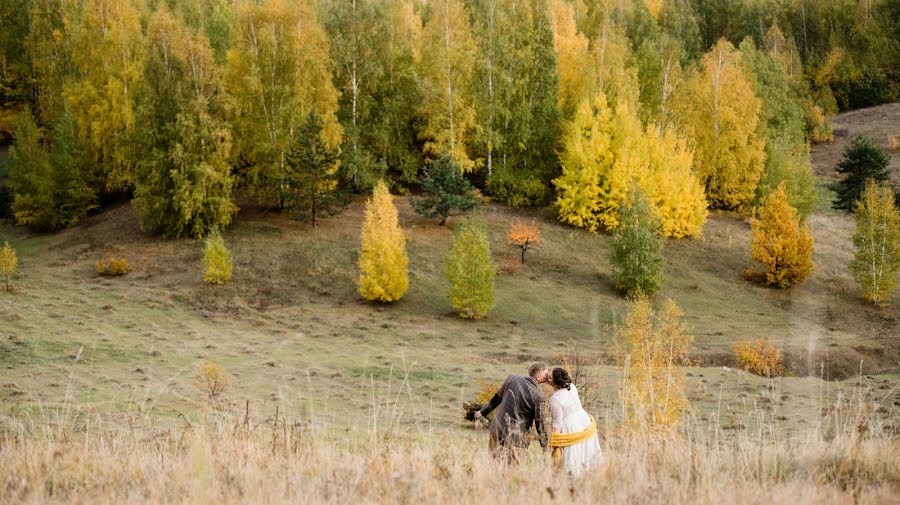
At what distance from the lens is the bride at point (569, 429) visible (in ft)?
21.6

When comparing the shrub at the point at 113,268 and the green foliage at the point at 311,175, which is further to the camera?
the green foliage at the point at 311,175

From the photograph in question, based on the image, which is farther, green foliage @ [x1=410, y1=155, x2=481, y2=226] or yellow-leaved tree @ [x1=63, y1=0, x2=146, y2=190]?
yellow-leaved tree @ [x1=63, y1=0, x2=146, y2=190]

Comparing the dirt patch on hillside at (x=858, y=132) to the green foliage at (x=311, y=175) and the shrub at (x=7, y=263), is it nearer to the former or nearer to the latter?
the green foliage at (x=311, y=175)

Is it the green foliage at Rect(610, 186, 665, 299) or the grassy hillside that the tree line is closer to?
the grassy hillside

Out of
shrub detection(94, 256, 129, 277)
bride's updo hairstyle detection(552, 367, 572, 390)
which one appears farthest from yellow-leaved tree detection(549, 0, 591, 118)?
bride's updo hairstyle detection(552, 367, 572, 390)

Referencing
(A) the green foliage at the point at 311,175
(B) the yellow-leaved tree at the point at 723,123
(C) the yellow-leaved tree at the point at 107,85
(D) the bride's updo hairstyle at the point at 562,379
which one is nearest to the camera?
(D) the bride's updo hairstyle at the point at 562,379

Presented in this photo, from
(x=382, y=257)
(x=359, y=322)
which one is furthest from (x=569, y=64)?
(x=359, y=322)

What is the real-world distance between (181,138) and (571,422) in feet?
99.9

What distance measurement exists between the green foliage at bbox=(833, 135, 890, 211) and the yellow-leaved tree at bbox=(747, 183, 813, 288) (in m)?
15.5

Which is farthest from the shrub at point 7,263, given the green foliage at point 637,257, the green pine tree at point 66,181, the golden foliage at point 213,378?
the green foliage at point 637,257

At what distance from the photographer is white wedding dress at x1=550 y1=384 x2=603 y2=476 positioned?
6.57 meters

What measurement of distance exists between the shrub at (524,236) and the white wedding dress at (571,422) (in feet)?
88.2

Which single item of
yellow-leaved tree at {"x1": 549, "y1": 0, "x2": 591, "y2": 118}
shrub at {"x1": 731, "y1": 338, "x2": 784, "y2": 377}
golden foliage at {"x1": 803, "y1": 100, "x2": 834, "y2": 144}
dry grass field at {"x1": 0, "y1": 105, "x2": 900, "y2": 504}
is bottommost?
shrub at {"x1": 731, "y1": 338, "x2": 784, "y2": 377}

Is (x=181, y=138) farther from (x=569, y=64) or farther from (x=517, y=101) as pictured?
(x=569, y=64)
